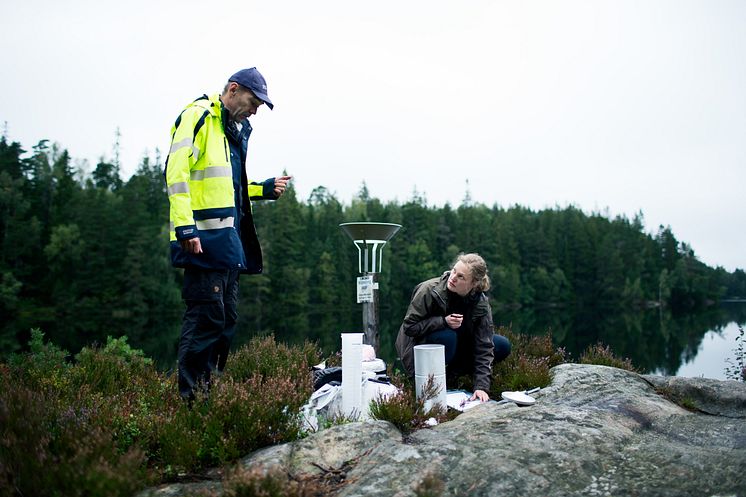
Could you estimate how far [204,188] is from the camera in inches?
171

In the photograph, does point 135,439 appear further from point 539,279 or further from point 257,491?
point 539,279

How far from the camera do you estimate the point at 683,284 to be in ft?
294

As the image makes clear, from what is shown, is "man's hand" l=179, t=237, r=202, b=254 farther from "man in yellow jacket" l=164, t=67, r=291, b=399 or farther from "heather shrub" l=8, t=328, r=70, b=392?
"heather shrub" l=8, t=328, r=70, b=392

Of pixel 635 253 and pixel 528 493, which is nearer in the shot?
pixel 528 493

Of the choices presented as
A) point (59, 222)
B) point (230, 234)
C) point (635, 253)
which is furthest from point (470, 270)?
point (635, 253)

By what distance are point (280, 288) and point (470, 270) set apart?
60446 millimetres

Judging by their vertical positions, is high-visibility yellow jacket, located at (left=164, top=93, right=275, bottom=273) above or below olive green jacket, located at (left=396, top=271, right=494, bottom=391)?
above

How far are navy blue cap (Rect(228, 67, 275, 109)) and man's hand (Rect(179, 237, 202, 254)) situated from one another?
1267 mm

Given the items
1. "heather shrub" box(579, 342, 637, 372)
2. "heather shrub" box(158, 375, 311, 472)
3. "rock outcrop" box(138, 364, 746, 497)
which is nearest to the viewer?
"rock outcrop" box(138, 364, 746, 497)

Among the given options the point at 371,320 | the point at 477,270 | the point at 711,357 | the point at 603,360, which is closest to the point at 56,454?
the point at 477,270

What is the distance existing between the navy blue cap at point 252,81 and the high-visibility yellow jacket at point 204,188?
25 cm

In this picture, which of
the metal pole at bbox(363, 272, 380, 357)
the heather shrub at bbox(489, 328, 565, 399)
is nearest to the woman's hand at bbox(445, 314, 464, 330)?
the heather shrub at bbox(489, 328, 565, 399)

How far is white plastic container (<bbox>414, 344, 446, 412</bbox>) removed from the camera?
16.2ft

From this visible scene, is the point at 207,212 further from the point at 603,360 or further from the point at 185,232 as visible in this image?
the point at 603,360
